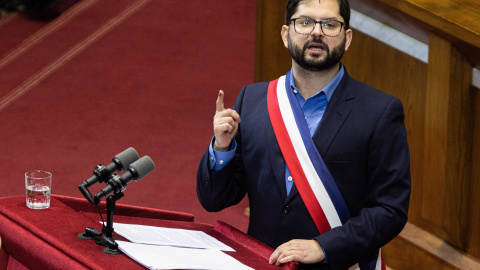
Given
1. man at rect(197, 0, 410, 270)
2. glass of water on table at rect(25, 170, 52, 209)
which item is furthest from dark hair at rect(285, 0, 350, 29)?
glass of water on table at rect(25, 170, 52, 209)

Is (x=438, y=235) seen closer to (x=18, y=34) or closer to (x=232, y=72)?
(x=232, y=72)

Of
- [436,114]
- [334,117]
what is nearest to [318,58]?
[334,117]

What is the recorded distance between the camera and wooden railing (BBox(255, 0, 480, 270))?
266 centimetres

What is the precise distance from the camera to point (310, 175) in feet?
6.16

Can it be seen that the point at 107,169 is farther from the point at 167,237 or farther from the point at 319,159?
the point at 319,159

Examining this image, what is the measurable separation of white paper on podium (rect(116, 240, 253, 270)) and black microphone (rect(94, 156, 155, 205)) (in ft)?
0.35

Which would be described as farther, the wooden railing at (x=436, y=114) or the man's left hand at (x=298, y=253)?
the wooden railing at (x=436, y=114)

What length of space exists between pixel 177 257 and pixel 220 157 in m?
0.35

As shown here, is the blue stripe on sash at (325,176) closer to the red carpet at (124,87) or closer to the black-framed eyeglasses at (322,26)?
the black-framed eyeglasses at (322,26)

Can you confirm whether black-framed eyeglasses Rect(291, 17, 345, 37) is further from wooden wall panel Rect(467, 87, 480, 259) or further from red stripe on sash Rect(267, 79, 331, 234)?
wooden wall panel Rect(467, 87, 480, 259)

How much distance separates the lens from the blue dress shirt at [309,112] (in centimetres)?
193

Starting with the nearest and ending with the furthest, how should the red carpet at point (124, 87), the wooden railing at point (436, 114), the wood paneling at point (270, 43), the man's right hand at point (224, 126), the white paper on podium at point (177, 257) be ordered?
the white paper on podium at point (177, 257) → the man's right hand at point (224, 126) → the wooden railing at point (436, 114) → the wood paneling at point (270, 43) → the red carpet at point (124, 87)

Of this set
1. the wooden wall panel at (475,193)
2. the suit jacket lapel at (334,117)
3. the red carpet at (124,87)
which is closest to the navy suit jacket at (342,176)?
the suit jacket lapel at (334,117)

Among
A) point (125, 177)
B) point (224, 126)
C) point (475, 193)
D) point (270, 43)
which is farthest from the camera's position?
point (270, 43)
